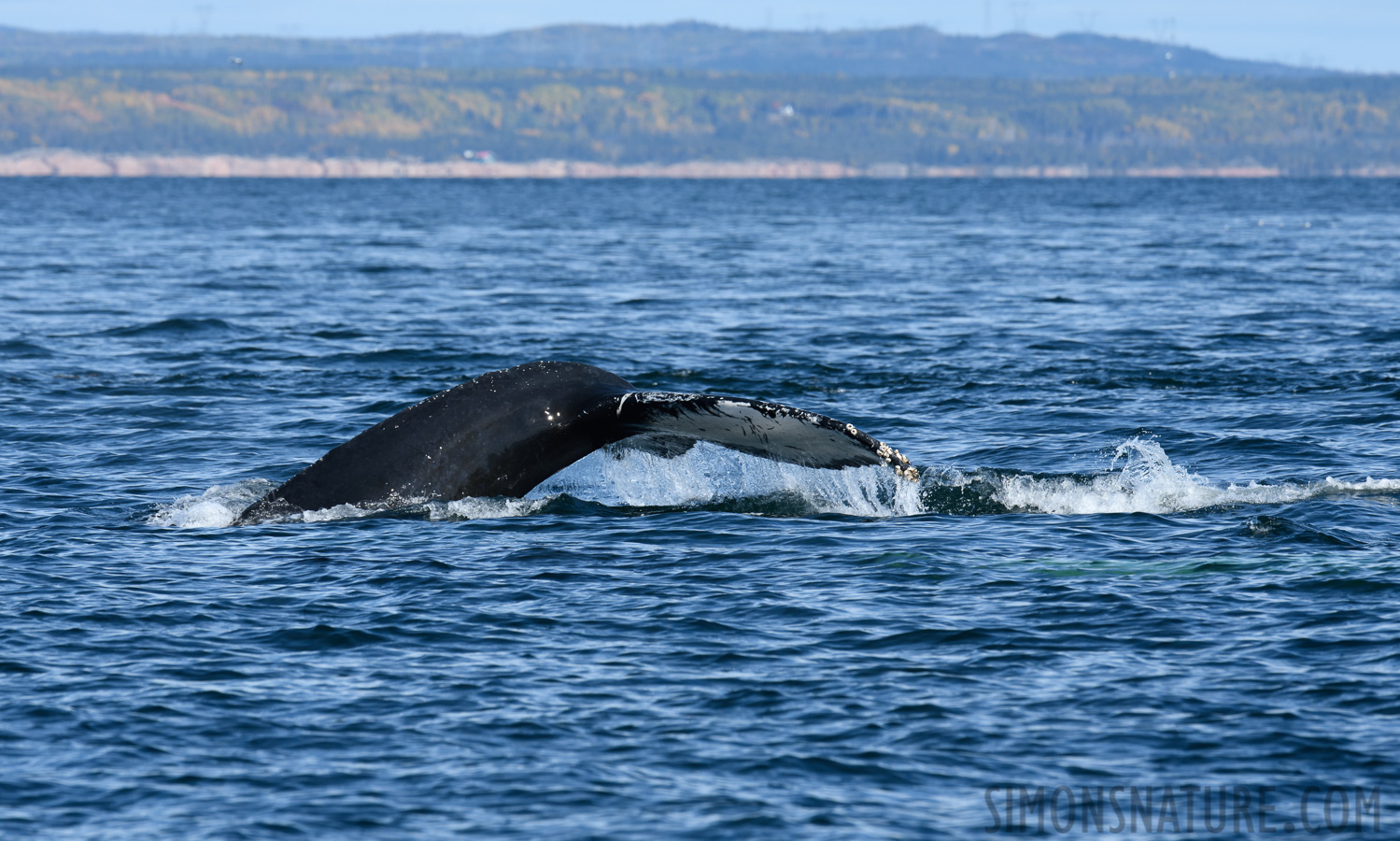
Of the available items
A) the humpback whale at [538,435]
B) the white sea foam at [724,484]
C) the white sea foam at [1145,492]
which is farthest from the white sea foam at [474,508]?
the white sea foam at [1145,492]

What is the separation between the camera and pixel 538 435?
1038 centimetres

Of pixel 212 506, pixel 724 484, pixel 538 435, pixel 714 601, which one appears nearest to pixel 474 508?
pixel 538 435

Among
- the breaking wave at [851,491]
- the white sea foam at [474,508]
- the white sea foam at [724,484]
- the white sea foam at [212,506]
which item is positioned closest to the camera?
the white sea foam at [474,508]

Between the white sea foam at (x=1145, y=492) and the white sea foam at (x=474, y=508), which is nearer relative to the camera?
the white sea foam at (x=474, y=508)

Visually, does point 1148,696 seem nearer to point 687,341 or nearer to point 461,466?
point 461,466

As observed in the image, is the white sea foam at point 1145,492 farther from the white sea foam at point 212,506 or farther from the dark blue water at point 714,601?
the white sea foam at point 212,506

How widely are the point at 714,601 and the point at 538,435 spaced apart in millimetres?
1602

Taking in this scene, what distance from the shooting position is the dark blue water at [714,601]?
7309 mm

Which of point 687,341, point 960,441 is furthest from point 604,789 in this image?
point 687,341

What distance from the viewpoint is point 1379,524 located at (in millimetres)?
11945

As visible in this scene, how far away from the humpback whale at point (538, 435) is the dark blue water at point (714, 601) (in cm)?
58

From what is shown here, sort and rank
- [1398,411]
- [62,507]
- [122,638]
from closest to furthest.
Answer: [122,638]
[62,507]
[1398,411]

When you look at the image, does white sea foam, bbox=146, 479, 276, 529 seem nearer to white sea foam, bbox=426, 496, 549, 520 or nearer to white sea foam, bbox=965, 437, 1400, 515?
white sea foam, bbox=426, 496, 549, 520

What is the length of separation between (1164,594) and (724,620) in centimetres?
289
